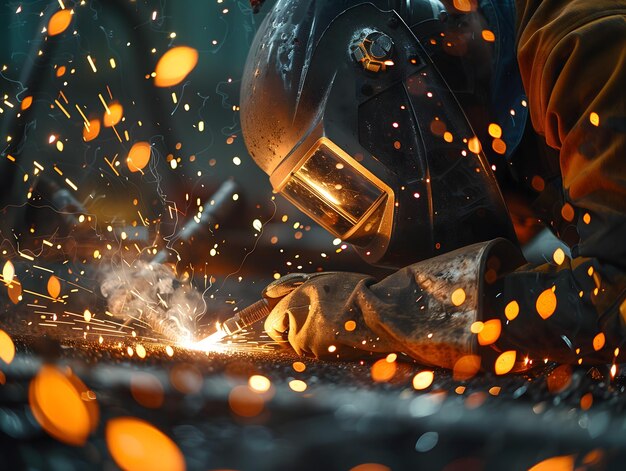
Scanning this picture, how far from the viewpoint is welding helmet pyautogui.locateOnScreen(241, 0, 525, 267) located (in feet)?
4.60

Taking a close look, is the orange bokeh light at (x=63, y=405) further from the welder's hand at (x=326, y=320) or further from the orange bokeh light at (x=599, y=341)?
the orange bokeh light at (x=599, y=341)

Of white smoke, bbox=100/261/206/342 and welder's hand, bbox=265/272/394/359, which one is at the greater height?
white smoke, bbox=100/261/206/342

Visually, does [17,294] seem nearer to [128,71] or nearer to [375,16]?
[128,71]

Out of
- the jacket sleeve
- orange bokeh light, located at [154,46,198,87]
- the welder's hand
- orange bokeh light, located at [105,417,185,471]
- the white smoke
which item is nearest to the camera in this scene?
orange bokeh light, located at [105,417,185,471]

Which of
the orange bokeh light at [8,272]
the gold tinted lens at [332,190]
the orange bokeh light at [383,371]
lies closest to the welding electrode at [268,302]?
the gold tinted lens at [332,190]

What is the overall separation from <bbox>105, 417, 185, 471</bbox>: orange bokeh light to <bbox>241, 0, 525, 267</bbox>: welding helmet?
814 mm

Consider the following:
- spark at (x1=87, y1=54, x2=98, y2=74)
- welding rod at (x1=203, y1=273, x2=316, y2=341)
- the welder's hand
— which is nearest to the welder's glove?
the welder's hand

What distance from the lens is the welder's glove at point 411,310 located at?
1.09m

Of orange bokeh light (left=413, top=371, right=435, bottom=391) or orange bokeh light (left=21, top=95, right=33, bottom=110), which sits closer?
orange bokeh light (left=413, top=371, right=435, bottom=391)

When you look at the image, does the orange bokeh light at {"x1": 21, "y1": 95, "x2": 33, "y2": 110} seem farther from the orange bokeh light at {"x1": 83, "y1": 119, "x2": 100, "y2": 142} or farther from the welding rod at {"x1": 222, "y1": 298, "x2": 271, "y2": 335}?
the welding rod at {"x1": 222, "y1": 298, "x2": 271, "y2": 335}

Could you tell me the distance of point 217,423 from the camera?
0.81 meters

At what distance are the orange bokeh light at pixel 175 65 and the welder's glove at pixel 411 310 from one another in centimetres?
166

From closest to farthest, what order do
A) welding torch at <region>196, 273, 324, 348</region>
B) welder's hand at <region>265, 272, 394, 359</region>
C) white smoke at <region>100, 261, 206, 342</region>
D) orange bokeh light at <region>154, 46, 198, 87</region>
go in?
welder's hand at <region>265, 272, 394, 359</region>
welding torch at <region>196, 273, 324, 348</region>
white smoke at <region>100, 261, 206, 342</region>
orange bokeh light at <region>154, 46, 198, 87</region>

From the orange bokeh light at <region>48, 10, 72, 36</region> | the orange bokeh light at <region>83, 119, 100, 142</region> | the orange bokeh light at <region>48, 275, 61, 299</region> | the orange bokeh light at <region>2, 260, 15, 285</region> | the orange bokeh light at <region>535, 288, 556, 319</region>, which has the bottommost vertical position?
the orange bokeh light at <region>535, 288, 556, 319</region>
